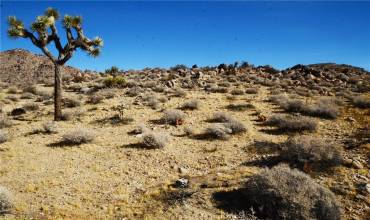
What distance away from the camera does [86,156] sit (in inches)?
371

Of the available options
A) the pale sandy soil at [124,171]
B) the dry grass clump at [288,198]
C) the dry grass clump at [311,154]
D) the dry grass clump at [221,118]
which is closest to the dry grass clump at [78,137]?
the pale sandy soil at [124,171]

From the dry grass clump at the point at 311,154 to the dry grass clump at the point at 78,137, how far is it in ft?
19.9

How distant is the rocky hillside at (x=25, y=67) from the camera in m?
38.7

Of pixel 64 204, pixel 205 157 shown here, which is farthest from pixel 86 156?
pixel 205 157

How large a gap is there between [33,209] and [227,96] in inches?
541

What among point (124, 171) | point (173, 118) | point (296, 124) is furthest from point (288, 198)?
point (173, 118)

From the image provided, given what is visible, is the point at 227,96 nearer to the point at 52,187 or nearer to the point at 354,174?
the point at 354,174

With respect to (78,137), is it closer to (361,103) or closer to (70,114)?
(70,114)

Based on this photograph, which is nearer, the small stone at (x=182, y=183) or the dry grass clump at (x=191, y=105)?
the small stone at (x=182, y=183)

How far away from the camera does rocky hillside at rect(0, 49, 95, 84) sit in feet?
127

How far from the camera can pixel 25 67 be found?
42.0 metres

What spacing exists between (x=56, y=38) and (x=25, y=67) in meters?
31.9

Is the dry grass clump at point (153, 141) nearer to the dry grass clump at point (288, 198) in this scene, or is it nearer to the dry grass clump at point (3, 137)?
the dry grass clump at point (288, 198)

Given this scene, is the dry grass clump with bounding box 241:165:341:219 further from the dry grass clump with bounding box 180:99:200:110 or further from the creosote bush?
the creosote bush
